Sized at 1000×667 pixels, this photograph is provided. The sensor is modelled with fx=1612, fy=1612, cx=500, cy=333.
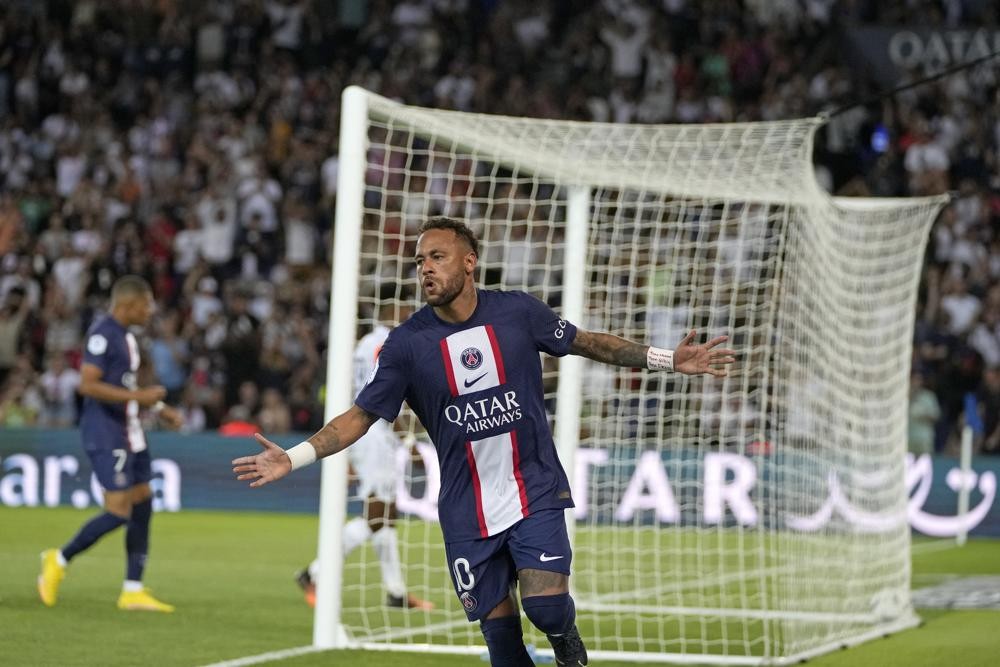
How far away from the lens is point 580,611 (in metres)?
11.0

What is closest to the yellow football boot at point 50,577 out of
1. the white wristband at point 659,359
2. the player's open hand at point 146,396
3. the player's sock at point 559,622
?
the player's open hand at point 146,396

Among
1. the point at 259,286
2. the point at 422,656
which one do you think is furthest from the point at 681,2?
the point at 422,656

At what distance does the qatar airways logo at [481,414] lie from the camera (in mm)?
6109

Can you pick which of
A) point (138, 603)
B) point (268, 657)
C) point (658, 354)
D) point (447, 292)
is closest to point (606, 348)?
point (658, 354)

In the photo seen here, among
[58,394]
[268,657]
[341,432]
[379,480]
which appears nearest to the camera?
[341,432]

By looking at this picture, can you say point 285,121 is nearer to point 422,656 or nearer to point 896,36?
point 896,36

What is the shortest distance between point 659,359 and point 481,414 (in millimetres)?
723

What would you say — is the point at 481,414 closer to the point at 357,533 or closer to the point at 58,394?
the point at 357,533

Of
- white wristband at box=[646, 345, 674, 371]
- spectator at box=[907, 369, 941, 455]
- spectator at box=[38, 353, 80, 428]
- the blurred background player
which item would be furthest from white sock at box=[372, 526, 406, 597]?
spectator at box=[38, 353, 80, 428]

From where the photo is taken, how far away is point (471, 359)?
20.1 feet

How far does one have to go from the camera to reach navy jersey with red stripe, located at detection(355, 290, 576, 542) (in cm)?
611

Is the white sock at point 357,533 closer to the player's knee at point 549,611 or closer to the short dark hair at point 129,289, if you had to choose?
the short dark hair at point 129,289

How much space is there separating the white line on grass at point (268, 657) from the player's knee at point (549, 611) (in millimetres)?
2782

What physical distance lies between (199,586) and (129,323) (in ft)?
7.92
